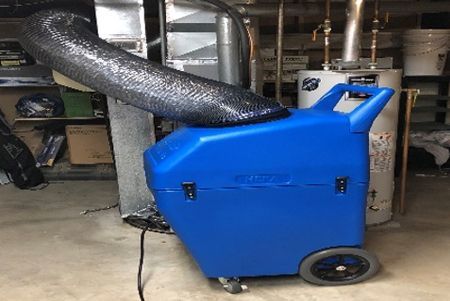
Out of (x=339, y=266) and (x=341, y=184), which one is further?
(x=339, y=266)

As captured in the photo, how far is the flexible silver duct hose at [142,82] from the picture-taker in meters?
1.55

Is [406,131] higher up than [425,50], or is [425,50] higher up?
[425,50]

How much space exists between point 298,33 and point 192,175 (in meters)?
2.41

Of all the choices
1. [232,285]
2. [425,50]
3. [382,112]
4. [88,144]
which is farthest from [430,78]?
[88,144]

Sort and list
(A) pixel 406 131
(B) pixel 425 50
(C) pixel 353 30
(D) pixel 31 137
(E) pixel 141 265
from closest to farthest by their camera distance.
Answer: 1. (E) pixel 141 265
2. (C) pixel 353 30
3. (A) pixel 406 131
4. (B) pixel 425 50
5. (D) pixel 31 137

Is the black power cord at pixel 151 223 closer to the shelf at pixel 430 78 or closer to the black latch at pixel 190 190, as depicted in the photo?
the black latch at pixel 190 190

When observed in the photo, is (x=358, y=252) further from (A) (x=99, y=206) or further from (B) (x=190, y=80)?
(A) (x=99, y=206)

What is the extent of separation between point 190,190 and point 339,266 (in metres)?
0.74

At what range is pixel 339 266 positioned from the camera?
166cm

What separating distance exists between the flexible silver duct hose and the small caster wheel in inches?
26.3

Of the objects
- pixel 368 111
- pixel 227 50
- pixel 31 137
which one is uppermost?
pixel 227 50

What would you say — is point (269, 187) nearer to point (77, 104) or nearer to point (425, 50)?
point (425, 50)

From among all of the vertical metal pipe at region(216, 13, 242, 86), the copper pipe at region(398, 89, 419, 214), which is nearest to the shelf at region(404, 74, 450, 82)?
the copper pipe at region(398, 89, 419, 214)

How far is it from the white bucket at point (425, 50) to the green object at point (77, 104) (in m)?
2.66
